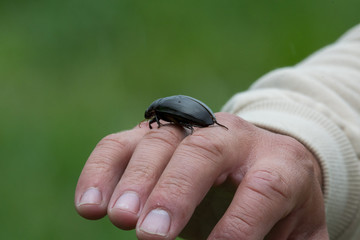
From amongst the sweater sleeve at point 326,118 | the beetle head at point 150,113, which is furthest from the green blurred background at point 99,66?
the beetle head at point 150,113

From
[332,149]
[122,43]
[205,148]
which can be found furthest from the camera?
[122,43]

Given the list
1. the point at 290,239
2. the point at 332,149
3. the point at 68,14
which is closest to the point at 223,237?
the point at 290,239

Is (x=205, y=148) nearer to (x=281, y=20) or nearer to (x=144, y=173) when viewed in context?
(x=144, y=173)

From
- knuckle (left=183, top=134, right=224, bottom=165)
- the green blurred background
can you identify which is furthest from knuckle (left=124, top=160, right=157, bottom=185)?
the green blurred background

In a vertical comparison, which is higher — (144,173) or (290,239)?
(144,173)

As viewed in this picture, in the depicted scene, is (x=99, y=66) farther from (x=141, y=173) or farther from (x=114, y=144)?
(x=141, y=173)

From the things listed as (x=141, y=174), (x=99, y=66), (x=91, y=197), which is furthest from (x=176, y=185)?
(x=99, y=66)

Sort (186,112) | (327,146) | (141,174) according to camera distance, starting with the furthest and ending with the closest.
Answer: (327,146)
(186,112)
(141,174)

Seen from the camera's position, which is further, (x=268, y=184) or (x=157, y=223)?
(x=268, y=184)
